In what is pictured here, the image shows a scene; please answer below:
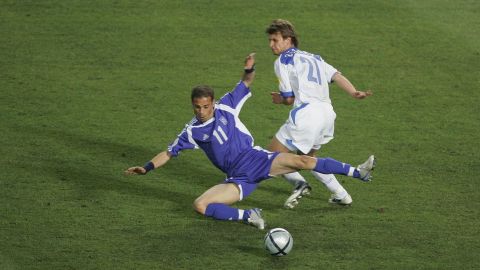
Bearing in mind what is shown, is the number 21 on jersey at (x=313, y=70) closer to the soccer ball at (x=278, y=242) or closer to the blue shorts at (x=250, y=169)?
the blue shorts at (x=250, y=169)

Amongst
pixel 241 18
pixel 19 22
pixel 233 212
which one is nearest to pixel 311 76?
pixel 233 212

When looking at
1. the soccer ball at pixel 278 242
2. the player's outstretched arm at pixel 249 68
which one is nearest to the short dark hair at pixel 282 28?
the player's outstretched arm at pixel 249 68

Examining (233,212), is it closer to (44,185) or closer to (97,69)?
(44,185)

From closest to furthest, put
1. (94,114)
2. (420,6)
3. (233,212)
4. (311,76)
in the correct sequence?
(233,212) → (311,76) → (94,114) → (420,6)

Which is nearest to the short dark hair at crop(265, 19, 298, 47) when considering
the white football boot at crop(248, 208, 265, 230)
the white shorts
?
the white shorts

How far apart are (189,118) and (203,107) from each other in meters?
3.02

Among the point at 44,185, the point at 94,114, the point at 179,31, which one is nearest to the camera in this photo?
the point at 44,185

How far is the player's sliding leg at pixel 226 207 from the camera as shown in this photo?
858 centimetres

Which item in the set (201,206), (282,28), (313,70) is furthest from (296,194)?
(282,28)

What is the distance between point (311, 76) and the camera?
9.14 m

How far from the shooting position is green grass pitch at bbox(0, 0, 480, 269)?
8.42 m

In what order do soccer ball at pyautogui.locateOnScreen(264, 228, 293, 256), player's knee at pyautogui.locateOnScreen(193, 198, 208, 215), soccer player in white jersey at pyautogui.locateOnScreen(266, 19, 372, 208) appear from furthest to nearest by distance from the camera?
soccer player in white jersey at pyautogui.locateOnScreen(266, 19, 372, 208) < player's knee at pyautogui.locateOnScreen(193, 198, 208, 215) < soccer ball at pyautogui.locateOnScreen(264, 228, 293, 256)

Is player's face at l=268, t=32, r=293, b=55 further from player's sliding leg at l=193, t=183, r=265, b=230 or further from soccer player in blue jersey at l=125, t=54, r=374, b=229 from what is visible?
player's sliding leg at l=193, t=183, r=265, b=230

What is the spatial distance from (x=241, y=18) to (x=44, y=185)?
18.9 ft
